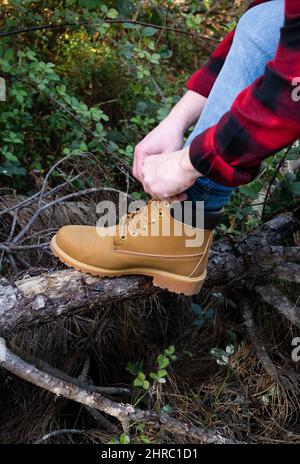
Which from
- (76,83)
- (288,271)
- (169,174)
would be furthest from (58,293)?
(76,83)

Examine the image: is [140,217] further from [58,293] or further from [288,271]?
[288,271]

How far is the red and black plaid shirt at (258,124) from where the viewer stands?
96 centimetres

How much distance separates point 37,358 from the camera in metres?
A: 1.70

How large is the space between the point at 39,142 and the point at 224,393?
126cm

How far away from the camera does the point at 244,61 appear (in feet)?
3.90

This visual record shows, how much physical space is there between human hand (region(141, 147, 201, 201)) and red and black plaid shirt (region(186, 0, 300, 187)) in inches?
1.4

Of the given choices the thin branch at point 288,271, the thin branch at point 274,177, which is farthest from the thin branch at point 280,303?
the thin branch at point 274,177

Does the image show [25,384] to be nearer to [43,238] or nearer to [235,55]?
[43,238]

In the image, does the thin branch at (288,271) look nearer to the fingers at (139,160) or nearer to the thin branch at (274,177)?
the thin branch at (274,177)

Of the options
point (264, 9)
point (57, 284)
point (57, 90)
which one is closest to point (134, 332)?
point (57, 284)

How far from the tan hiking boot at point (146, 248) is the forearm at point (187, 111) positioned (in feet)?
0.64

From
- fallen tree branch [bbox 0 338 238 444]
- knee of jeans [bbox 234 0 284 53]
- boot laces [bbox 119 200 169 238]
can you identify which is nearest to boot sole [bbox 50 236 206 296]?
boot laces [bbox 119 200 169 238]

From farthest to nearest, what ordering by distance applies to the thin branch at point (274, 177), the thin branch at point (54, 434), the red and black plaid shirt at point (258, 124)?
the thin branch at point (274, 177) < the thin branch at point (54, 434) < the red and black plaid shirt at point (258, 124)

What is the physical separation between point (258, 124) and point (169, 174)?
0.71ft
